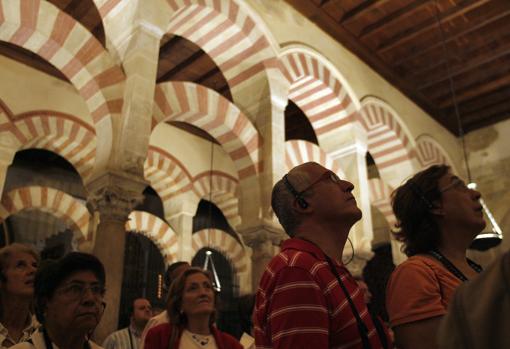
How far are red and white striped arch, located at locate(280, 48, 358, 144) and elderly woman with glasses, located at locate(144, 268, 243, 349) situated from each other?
4.29m

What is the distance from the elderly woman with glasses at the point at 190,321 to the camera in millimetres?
2078

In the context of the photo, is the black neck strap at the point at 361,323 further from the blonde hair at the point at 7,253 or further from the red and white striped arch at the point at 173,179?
the red and white striped arch at the point at 173,179

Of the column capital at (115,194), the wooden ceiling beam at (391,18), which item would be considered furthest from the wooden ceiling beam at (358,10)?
the column capital at (115,194)

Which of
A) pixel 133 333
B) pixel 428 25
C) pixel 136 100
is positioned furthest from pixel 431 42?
pixel 133 333

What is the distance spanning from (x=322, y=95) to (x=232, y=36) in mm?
1620

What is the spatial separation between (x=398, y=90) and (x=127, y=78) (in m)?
5.02

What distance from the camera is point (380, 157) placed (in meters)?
7.64

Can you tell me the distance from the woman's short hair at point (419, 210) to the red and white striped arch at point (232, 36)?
414 centimetres

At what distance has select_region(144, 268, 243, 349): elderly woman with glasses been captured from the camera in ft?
6.82

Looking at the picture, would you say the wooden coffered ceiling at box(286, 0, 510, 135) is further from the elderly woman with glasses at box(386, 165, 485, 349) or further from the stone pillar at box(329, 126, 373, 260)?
the elderly woman with glasses at box(386, 165, 485, 349)

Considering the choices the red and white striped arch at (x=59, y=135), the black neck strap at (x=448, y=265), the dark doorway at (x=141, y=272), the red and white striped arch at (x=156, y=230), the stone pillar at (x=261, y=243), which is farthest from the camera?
the dark doorway at (x=141, y=272)

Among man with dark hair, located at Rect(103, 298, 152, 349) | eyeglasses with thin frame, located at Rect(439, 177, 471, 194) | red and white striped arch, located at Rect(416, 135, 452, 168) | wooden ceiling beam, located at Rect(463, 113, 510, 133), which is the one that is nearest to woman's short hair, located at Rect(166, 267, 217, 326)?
man with dark hair, located at Rect(103, 298, 152, 349)

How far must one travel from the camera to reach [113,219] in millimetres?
3877

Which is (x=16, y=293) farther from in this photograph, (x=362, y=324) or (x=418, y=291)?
(x=418, y=291)
